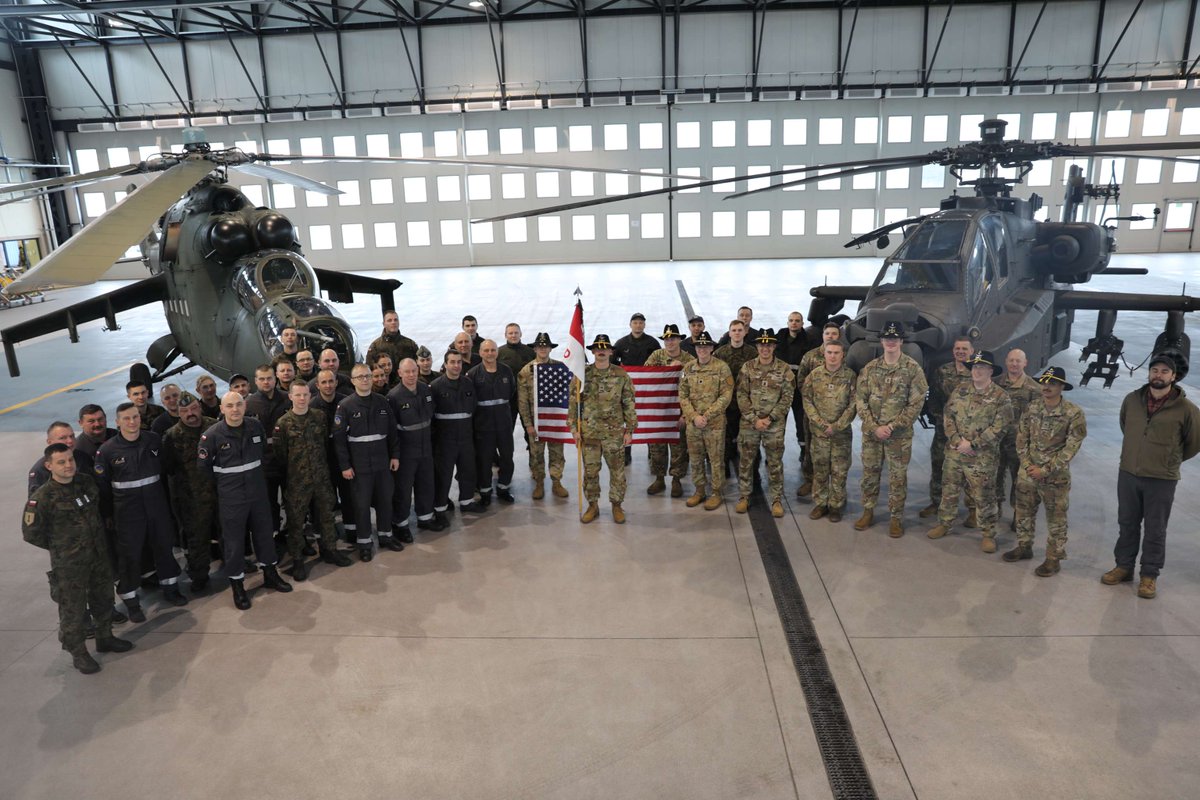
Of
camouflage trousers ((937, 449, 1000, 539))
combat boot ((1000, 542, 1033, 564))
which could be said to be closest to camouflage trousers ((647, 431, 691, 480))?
camouflage trousers ((937, 449, 1000, 539))

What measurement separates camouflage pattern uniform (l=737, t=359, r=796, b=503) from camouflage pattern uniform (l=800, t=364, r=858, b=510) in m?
0.22

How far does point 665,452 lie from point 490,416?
1.90 meters

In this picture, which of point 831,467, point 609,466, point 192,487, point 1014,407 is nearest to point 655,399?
point 609,466

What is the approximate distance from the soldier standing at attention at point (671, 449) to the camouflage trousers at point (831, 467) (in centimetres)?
133

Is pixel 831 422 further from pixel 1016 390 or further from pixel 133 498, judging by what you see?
pixel 133 498

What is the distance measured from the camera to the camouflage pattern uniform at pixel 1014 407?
6348mm

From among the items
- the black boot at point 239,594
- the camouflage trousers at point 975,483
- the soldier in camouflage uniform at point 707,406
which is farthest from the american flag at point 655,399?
the black boot at point 239,594

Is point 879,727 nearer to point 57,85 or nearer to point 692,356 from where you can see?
point 692,356

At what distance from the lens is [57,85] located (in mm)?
31766

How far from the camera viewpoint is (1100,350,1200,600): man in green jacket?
531 cm

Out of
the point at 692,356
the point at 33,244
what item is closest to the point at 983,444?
the point at 692,356

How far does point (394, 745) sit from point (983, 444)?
4975 mm

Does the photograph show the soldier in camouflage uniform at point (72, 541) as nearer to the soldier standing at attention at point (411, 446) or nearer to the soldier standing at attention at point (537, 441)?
the soldier standing at attention at point (411, 446)

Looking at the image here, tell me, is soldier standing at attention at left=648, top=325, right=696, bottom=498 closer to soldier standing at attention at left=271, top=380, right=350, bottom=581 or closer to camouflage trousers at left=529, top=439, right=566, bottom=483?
camouflage trousers at left=529, top=439, right=566, bottom=483
